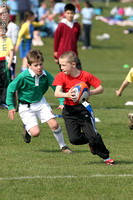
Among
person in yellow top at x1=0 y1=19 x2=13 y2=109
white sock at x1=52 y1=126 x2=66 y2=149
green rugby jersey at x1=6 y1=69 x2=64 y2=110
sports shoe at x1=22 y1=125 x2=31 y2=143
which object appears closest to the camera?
green rugby jersey at x1=6 y1=69 x2=64 y2=110

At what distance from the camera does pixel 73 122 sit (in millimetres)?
8055

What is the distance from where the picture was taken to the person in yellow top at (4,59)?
12484 millimetres

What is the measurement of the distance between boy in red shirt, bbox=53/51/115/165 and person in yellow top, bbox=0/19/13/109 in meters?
4.62

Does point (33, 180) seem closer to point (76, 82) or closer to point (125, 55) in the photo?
point (76, 82)

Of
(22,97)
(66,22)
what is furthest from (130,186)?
(66,22)

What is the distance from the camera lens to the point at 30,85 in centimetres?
875

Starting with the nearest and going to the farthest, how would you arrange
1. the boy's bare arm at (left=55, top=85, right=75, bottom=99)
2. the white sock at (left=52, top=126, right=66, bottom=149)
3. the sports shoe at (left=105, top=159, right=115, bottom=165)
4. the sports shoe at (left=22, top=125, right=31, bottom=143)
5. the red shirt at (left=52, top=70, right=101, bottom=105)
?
the boy's bare arm at (left=55, top=85, right=75, bottom=99), the sports shoe at (left=105, top=159, right=115, bottom=165), the red shirt at (left=52, top=70, right=101, bottom=105), the white sock at (left=52, top=126, right=66, bottom=149), the sports shoe at (left=22, top=125, right=31, bottom=143)

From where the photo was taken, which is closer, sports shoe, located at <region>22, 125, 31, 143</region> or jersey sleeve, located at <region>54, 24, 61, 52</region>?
sports shoe, located at <region>22, 125, 31, 143</region>

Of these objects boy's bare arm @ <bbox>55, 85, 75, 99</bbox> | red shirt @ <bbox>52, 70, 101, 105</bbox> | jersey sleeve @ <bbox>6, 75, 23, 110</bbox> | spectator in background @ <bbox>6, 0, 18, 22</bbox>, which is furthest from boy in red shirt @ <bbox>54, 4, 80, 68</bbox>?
spectator in background @ <bbox>6, 0, 18, 22</bbox>

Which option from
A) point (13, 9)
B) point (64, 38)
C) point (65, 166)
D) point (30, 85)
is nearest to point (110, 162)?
point (65, 166)

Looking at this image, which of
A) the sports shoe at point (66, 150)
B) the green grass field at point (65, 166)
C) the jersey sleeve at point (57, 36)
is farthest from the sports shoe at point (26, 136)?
the jersey sleeve at point (57, 36)

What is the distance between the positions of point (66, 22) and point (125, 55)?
18.3 m

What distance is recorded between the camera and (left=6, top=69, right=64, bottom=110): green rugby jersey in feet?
28.4

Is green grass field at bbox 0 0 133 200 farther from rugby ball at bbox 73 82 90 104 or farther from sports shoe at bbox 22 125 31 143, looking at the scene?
rugby ball at bbox 73 82 90 104
